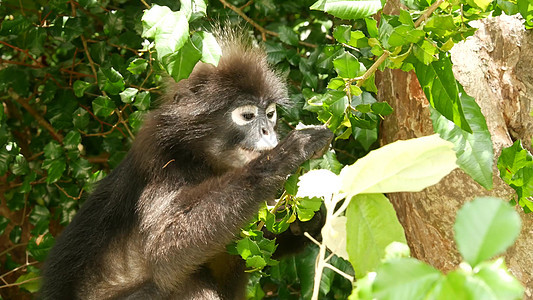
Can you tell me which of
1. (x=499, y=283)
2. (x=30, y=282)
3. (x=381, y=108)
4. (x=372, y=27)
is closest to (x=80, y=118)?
(x=30, y=282)

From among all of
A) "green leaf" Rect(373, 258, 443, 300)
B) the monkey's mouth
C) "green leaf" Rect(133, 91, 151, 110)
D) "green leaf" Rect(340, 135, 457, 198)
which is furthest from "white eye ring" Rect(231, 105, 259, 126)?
"green leaf" Rect(373, 258, 443, 300)

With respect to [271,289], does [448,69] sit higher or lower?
higher

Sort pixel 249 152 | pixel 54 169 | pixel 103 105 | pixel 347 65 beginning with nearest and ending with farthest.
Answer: pixel 347 65 → pixel 249 152 → pixel 103 105 → pixel 54 169

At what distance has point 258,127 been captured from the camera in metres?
2.88

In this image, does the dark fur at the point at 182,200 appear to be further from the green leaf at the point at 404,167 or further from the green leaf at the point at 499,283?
the green leaf at the point at 499,283

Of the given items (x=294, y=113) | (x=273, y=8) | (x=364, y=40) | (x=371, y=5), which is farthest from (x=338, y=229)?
(x=273, y=8)

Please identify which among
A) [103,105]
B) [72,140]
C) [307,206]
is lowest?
[72,140]

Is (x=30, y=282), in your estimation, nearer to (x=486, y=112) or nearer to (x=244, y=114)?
(x=244, y=114)

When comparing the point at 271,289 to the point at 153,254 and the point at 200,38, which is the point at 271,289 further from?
the point at 200,38

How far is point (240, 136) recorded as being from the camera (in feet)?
9.45

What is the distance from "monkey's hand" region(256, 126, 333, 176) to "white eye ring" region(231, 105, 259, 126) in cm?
43

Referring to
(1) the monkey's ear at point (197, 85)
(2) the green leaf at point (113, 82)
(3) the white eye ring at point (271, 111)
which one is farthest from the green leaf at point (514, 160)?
(2) the green leaf at point (113, 82)

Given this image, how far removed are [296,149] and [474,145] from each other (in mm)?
721

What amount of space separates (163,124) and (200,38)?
38.4 inches
